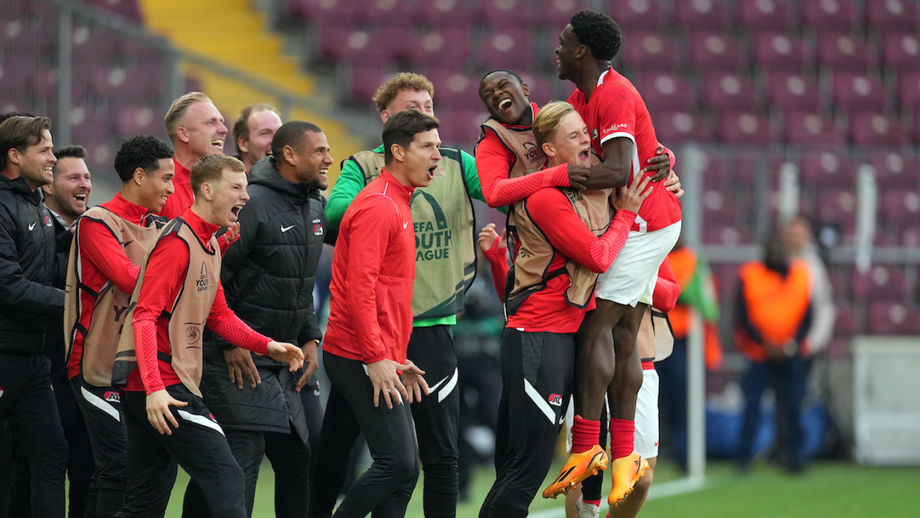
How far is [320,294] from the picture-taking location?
26.2ft

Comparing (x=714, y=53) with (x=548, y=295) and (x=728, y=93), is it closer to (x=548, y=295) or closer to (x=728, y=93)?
(x=728, y=93)

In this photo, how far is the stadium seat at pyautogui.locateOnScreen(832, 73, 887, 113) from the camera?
13664 millimetres

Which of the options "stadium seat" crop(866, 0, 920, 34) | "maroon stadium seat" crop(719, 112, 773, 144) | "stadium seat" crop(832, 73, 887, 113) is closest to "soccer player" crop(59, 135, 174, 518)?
"maroon stadium seat" crop(719, 112, 773, 144)

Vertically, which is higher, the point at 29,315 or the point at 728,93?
the point at 728,93

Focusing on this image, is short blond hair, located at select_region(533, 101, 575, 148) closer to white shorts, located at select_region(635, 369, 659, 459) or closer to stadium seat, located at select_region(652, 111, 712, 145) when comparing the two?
white shorts, located at select_region(635, 369, 659, 459)

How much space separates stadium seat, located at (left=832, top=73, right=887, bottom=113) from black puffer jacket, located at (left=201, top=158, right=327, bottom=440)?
10.5 meters

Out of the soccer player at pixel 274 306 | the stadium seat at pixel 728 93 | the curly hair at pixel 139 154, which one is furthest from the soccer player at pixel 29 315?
the stadium seat at pixel 728 93

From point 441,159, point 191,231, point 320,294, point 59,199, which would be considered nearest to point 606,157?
point 441,159

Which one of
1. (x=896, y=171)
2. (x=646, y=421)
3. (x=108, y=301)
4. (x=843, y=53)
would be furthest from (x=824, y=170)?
(x=108, y=301)

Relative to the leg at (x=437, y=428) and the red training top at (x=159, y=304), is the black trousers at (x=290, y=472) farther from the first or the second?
the red training top at (x=159, y=304)

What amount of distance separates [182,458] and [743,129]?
10.4 metres

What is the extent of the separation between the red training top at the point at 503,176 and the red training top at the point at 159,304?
1.08 meters

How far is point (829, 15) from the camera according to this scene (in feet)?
47.3

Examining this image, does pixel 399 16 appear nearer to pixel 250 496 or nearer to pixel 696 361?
pixel 696 361
